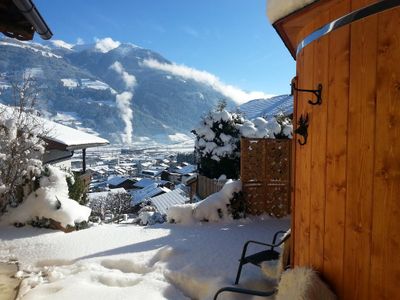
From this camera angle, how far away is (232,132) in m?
11.4

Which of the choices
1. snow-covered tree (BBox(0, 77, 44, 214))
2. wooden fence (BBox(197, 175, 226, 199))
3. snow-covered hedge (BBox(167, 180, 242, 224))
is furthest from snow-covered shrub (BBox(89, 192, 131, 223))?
snow-covered tree (BBox(0, 77, 44, 214))

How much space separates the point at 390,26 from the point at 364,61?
0.20 m

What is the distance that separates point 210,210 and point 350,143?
5669 millimetres

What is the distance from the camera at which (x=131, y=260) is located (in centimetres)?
489

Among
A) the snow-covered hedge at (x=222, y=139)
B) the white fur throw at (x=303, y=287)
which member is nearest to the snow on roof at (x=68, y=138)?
the snow-covered hedge at (x=222, y=139)

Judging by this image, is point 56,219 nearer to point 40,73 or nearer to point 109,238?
point 109,238

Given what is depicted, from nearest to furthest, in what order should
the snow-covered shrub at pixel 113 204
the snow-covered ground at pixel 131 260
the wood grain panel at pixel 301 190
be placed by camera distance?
the wood grain panel at pixel 301 190
the snow-covered ground at pixel 131 260
the snow-covered shrub at pixel 113 204

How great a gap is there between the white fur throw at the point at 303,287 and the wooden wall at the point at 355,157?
0.22 feet

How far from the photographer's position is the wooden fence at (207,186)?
35.7 feet

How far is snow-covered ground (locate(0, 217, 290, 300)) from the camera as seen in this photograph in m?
3.98

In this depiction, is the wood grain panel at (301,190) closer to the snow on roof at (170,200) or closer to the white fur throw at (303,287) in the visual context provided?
the white fur throw at (303,287)

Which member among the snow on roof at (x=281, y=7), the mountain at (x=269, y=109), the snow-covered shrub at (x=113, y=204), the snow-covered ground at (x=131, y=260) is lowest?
the snow-covered shrub at (x=113, y=204)

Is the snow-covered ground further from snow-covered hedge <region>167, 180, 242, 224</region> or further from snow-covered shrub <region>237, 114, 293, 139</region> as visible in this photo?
snow-covered shrub <region>237, 114, 293, 139</region>

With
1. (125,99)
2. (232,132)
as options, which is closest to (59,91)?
(125,99)
